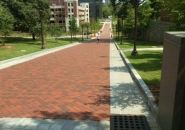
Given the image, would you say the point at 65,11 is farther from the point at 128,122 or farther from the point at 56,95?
the point at 128,122

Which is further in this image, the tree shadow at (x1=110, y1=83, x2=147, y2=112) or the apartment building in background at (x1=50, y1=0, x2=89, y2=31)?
the apartment building in background at (x1=50, y1=0, x2=89, y2=31)

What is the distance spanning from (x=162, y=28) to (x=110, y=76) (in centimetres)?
2184

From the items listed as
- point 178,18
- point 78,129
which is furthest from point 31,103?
point 178,18

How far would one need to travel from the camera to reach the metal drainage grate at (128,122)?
393 centimetres

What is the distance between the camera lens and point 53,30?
103 feet

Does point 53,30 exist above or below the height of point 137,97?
above

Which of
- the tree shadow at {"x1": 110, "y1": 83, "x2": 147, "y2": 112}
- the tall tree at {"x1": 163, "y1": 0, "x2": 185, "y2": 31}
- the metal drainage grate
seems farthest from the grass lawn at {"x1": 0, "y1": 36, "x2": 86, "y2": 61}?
the tall tree at {"x1": 163, "y1": 0, "x2": 185, "y2": 31}

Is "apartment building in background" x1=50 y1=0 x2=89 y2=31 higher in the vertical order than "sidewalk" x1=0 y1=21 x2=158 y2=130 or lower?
higher

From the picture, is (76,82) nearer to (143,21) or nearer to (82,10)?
(143,21)

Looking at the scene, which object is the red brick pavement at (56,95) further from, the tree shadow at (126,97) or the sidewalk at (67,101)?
the tree shadow at (126,97)

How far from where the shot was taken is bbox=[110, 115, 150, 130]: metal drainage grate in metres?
3.93

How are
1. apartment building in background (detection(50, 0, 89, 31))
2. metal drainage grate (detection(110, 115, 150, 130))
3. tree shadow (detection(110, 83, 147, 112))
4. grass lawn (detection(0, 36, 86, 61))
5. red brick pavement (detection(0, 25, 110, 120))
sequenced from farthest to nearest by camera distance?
apartment building in background (detection(50, 0, 89, 31)) → grass lawn (detection(0, 36, 86, 61)) → tree shadow (detection(110, 83, 147, 112)) → red brick pavement (detection(0, 25, 110, 120)) → metal drainage grate (detection(110, 115, 150, 130))

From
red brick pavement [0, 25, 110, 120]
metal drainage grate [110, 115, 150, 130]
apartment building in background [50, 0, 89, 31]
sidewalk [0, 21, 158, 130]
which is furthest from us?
apartment building in background [50, 0, 89, 31]

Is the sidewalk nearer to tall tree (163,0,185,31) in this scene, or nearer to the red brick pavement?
the red brick pavement
